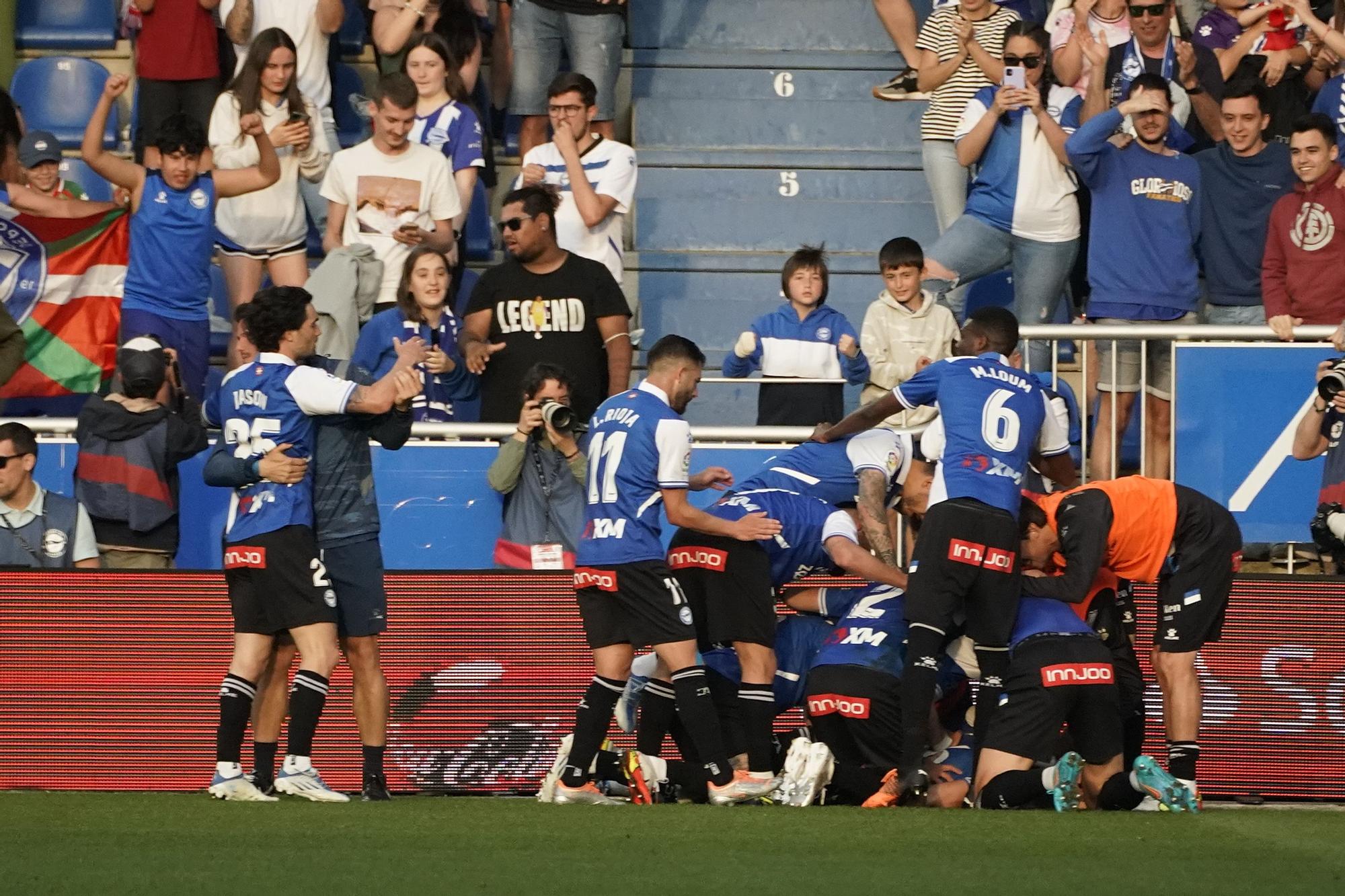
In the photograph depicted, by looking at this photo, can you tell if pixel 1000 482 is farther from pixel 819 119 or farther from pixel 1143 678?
pixel 819 119

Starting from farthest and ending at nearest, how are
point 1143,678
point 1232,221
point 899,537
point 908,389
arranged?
1. point 1232,221
2. point 899,537
3. point 1143,678
4. point 908,389

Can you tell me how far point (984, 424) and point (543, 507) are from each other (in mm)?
2511

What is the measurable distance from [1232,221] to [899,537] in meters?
3.09

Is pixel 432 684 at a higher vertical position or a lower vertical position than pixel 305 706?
lower

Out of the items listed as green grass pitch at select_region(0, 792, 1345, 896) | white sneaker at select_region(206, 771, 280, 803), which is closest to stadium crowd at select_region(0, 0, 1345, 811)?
white sneaker at select_region(206, 771, 280, 803)

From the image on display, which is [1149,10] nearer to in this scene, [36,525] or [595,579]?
[595,579]

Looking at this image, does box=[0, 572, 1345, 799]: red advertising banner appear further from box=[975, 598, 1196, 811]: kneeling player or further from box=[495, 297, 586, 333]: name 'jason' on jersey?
box=[495, 297, 586, 333]: name 'jason' on jersey

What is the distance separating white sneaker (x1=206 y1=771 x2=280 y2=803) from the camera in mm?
8023

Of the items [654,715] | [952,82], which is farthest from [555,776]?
[952,82]

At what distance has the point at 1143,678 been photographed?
30.2ft

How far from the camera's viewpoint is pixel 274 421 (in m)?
8.02

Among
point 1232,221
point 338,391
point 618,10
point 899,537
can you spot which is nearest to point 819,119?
point 618,10

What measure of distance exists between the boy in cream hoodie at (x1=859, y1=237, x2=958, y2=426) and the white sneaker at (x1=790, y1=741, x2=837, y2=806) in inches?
115

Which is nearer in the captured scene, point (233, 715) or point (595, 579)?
point (233, 715)
